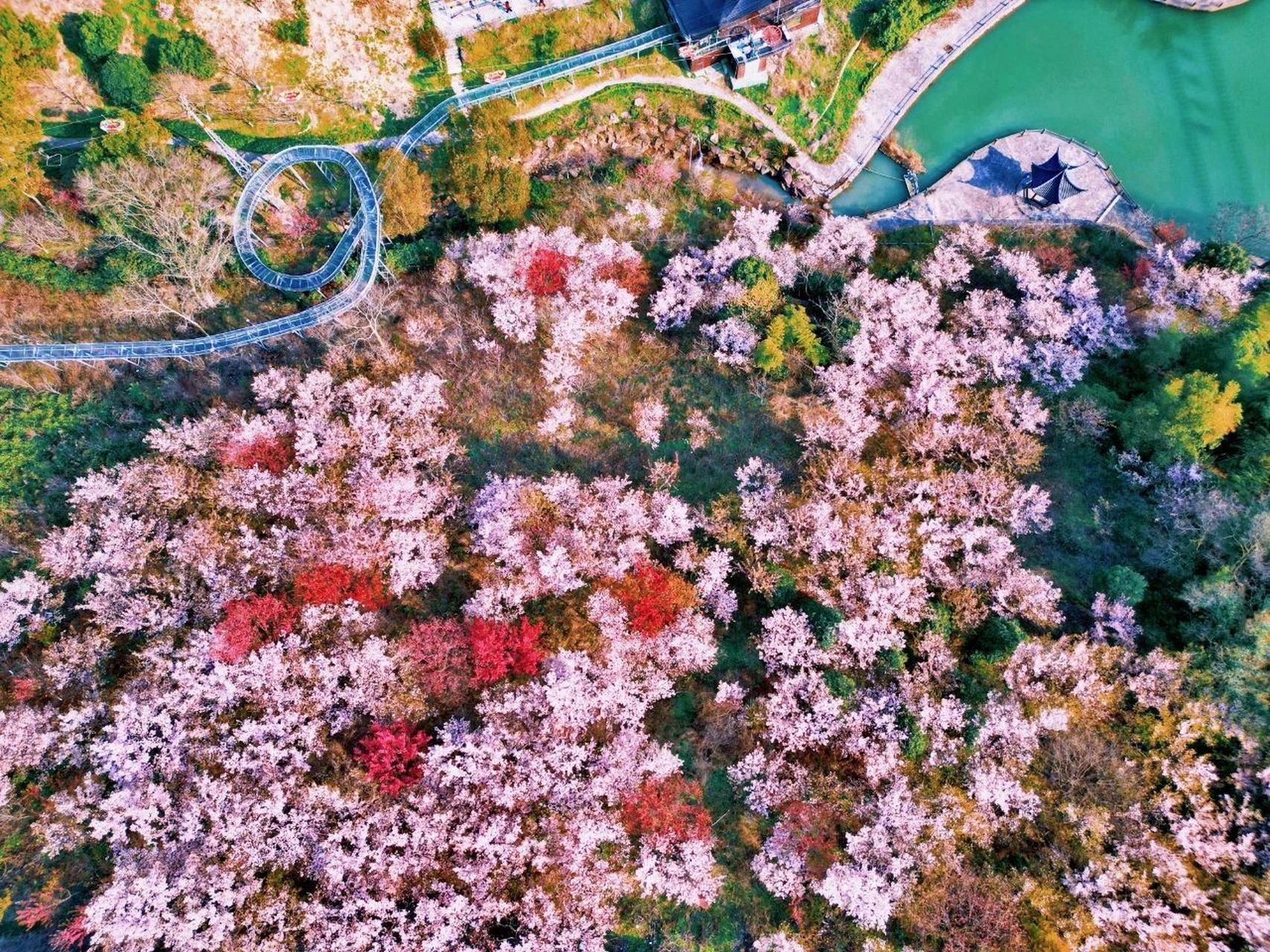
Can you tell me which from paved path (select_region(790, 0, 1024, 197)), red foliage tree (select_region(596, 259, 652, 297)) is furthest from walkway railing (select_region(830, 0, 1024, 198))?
red foliage tree (select_region(596, 259, 652, 297))

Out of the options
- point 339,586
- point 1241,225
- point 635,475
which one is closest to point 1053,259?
point 1241,225

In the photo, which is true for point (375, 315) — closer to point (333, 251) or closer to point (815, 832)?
point (333, 251)

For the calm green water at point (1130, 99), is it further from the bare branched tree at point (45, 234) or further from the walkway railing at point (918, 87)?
the bare branched tree at point (45, 234)

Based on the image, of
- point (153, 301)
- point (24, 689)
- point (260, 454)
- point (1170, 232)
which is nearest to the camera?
point (24, 689)

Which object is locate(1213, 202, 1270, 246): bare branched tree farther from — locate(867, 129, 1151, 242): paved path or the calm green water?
locate(867, 129, 1151, 242): paved path

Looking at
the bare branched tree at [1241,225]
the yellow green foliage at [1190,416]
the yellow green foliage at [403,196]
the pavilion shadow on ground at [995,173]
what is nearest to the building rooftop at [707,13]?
the pavilion shadow on ground at [995,173]

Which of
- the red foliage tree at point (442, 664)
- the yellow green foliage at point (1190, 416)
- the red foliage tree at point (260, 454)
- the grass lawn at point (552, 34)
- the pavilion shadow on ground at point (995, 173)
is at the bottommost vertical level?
the yellow green foliage at point (1190, 416)

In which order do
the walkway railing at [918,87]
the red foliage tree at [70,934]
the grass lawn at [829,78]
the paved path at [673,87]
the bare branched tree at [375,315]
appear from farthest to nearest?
the paved path at [673,87] → the grass lawn at [829,78] → the walkway railing at [918,87] → the bare branched tree at [375,315] → the red foliage tree at [70,934]

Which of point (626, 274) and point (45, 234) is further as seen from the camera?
point (626, 274)
